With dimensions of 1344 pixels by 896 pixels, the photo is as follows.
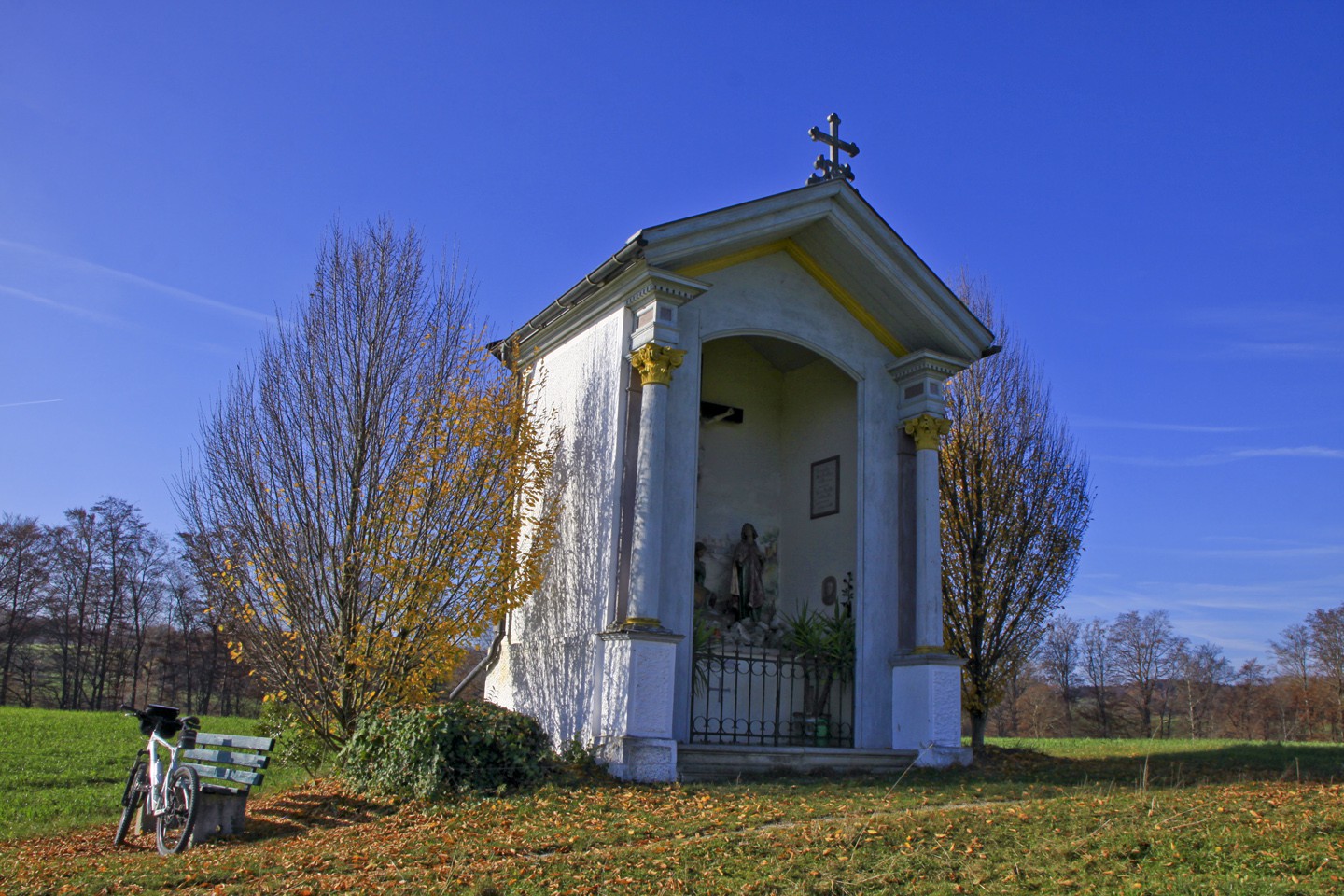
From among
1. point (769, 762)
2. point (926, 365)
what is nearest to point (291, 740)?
point (769, 762)

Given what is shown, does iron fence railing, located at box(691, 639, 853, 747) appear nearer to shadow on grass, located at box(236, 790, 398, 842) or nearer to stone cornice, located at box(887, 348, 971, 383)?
stone cornice, located at box(887, 348, 971, 383)

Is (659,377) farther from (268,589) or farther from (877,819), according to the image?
(877,819)

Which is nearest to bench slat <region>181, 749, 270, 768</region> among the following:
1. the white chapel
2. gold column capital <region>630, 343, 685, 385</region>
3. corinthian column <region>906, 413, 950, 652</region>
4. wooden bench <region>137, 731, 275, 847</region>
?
wooden bench <region>137, 731, 275, 847</region>

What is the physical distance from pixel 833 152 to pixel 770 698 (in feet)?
22.4

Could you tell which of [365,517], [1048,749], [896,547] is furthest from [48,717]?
[1048,749]

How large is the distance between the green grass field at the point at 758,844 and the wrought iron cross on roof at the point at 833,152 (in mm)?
7193

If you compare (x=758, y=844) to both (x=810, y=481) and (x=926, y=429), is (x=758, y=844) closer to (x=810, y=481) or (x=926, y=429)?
(x=926, y=429)

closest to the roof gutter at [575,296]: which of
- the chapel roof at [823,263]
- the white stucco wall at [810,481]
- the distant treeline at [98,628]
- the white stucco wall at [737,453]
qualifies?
the chapel roof at [823,263]

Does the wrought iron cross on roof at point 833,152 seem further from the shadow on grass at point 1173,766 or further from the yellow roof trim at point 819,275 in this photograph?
the shadow on grass at point 1173,766

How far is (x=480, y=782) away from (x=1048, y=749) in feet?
38.1

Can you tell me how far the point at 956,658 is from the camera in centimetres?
1155

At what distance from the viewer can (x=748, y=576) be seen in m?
13.2

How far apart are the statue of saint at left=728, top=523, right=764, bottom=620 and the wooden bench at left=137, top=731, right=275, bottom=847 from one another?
647 centimetres

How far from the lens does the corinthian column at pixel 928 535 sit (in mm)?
11781
